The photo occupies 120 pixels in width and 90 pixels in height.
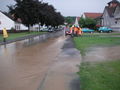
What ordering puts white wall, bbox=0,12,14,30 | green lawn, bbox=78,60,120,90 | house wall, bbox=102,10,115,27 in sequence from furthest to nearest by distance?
white wall, bbox=0,12,14,30 < house wall, bbox=102,10,115,27 < green lawn, bbox=78,60,120,90

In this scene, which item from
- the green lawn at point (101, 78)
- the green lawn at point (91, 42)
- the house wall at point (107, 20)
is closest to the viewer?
the green lawn at point (101, 78)

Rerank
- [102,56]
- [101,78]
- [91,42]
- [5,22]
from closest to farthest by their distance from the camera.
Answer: [101,78] < [102,56] < [91,42] < [5,22]

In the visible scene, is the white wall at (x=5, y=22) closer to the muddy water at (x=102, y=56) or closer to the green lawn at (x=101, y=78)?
the muddy water at (x=102, y=56)

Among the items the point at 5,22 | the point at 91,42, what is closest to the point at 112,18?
the point at 5,22

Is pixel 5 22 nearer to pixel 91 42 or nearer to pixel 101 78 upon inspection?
pixel 91 42

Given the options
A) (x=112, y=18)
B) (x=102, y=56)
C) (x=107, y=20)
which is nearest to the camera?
(x=102, y=56)

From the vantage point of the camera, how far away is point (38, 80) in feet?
24.0

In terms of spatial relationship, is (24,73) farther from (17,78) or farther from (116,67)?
(116,67)

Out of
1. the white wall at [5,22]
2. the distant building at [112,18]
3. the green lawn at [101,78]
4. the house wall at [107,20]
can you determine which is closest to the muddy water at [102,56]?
the green lawn at [101,78]

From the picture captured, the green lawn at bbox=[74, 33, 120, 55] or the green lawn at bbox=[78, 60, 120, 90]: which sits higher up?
the green lawn at bbox=[74, 33, 120, 55]

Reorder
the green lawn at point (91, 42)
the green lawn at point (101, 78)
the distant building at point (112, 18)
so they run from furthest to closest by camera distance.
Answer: the distant building at point (112, 18) < the green lawn at point (91, 42) < the green lawn at point (101, 78)

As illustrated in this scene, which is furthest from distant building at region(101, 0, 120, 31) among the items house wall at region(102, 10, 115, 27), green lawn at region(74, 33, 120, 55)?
green lawn at region(74, 33, 120, 55)

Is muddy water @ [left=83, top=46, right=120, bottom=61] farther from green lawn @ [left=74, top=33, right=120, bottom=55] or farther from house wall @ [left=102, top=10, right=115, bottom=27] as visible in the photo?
house wall @ [left=102, top=10, right=115, bottom=27]

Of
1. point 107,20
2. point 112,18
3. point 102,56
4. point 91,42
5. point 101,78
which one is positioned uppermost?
point 112,18
